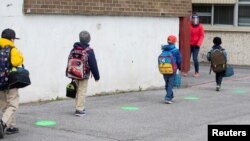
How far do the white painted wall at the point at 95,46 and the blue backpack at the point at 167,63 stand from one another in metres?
1.76

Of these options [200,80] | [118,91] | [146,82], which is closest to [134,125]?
[118,91]

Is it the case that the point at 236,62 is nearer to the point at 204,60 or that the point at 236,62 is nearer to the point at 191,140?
the point at 204,60

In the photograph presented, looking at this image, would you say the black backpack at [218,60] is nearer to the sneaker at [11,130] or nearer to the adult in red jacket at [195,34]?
the adult in red jacket at [195,34]

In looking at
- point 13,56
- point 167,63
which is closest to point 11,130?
point 13,56

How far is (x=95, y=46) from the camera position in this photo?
1167 centimetres

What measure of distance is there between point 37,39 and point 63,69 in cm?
94

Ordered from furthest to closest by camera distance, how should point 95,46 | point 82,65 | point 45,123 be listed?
point 95,46
point 82,65
point 45,123

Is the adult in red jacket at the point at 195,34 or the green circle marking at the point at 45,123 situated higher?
the adult in red jacket at the point at 195,34

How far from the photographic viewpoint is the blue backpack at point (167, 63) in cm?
1057

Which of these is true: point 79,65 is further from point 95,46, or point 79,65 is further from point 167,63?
point 95,46

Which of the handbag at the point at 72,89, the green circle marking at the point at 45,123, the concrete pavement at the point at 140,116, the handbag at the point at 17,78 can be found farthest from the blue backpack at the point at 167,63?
the handbag at the point at 17,78

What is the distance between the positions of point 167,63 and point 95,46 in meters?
1.90

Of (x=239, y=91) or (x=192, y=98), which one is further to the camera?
(x=239, y=91)

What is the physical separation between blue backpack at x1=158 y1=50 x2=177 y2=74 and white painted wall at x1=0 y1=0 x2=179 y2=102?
5.77 feet
